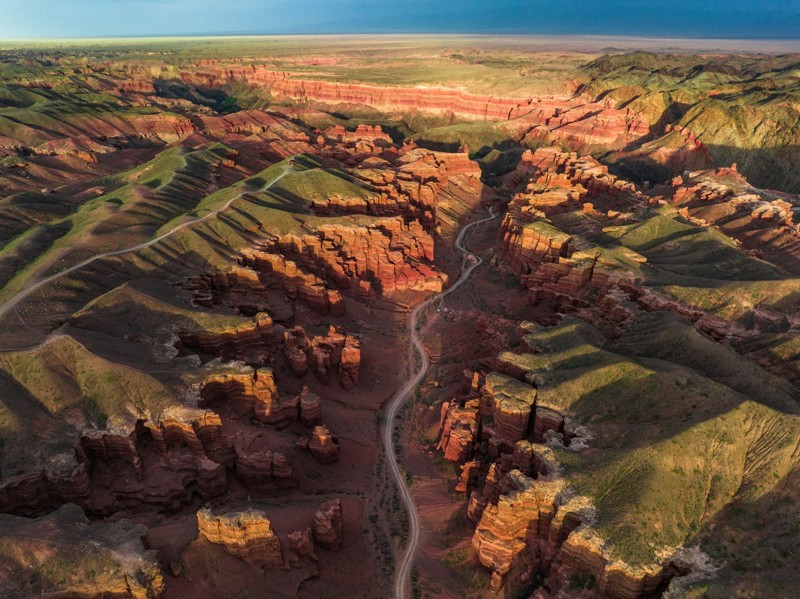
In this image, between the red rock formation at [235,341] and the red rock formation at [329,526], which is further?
the red rock formation at [235,341]

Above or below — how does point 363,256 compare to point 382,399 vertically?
above

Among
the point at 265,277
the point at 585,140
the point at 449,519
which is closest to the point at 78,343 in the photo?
the point at 265,277

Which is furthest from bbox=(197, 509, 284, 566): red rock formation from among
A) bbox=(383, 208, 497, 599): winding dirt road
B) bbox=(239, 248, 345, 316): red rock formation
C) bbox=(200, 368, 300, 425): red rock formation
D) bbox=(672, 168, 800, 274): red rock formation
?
bbox=(672, 168, 800, 274): red rock formation

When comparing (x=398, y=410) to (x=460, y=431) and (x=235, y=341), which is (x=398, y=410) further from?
(x=235, y=341)

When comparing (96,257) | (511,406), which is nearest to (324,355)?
(511,406)

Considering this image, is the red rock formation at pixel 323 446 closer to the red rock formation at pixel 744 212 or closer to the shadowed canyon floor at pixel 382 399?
the shadowed canyon floor at pixel 382 399

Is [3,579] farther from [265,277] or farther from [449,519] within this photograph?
[265,277]

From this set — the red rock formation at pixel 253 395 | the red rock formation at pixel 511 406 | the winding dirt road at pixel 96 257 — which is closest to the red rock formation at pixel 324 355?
the red rock formation at pixel 253 395
